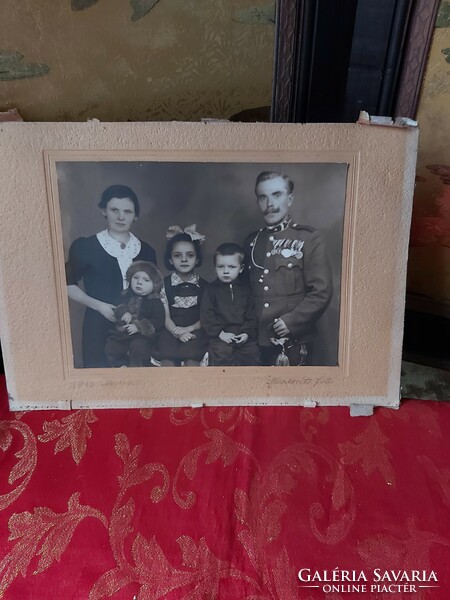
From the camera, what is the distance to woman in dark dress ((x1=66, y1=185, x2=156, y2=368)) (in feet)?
2.83

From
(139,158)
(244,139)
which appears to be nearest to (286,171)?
(244,139)

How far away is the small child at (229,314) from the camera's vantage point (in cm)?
89

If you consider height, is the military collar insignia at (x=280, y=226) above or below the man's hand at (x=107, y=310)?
above

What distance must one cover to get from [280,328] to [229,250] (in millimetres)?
158

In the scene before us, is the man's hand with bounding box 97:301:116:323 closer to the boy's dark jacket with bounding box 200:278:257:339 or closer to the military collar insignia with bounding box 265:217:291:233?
the boy's dark jacket with bounding box 200:278:257:339

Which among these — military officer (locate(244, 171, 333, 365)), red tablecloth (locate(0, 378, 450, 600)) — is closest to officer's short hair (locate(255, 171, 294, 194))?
military officer (locate(244, 171, 333, 365))

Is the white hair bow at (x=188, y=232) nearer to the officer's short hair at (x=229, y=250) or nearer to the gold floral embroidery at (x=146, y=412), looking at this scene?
the officer's short hair at (x=229, y=250)

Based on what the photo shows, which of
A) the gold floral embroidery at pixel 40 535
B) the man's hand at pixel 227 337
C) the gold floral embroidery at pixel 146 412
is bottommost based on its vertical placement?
the gold floral embroidery at pixel 40 535

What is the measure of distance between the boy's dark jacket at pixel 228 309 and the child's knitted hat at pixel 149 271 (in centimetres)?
8

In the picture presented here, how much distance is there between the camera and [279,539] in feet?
2.41

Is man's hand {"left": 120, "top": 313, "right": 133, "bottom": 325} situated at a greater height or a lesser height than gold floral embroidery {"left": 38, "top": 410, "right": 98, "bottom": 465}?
greater

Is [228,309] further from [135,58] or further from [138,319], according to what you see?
[135,58]

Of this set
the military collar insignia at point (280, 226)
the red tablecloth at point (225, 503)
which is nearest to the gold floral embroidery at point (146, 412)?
the red tablecloth at point (225, 503)

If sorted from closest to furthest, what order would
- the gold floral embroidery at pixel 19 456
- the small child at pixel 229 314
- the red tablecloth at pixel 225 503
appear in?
the red tablecloth at pixel 225 503
the gold floral embroidery at pixel 19 456
the small child at pixel 229 314
